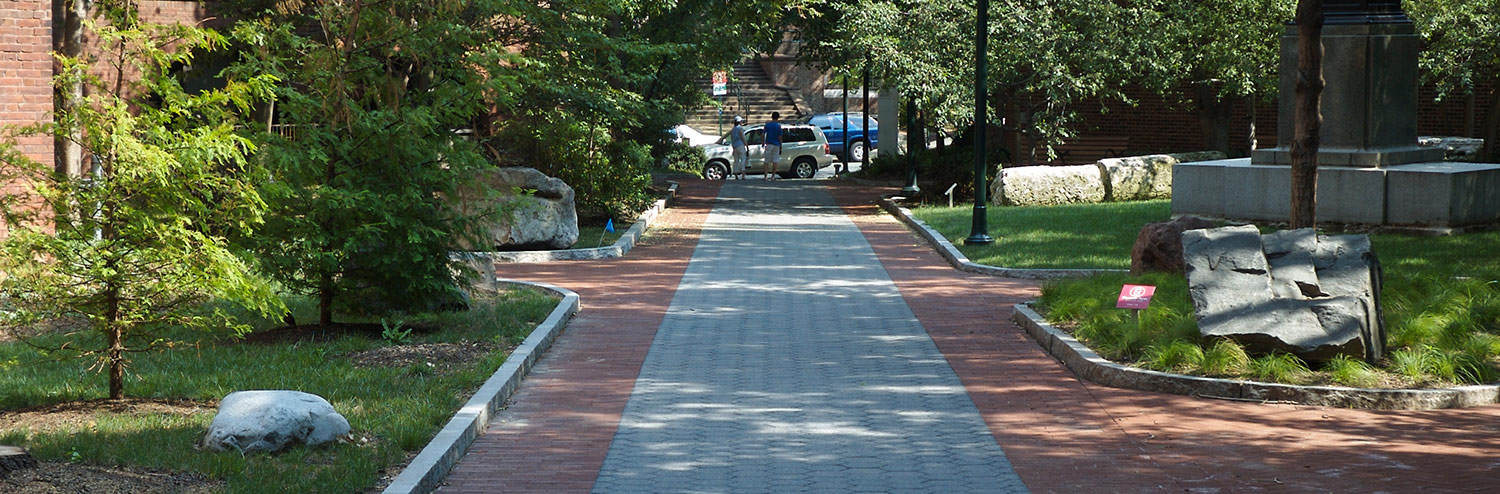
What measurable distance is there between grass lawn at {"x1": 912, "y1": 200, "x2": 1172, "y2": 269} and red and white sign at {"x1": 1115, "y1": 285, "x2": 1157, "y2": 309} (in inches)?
226

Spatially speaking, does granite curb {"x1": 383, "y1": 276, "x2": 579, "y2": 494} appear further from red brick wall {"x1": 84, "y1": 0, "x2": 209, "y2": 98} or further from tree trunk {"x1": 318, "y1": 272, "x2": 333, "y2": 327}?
red brick wall {"x1": 84, "y1": 0, "x2": 209, "y2": 98}

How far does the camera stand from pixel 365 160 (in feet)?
35.3

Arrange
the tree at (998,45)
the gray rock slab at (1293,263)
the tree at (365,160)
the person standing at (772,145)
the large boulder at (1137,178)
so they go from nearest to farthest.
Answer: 1. the gray rock slab at (1293,263)
2. the tree at (365,160)
3. the tree at (998,45)
4. the large boulder at (1137,178)
5. the person standing at (772,145)

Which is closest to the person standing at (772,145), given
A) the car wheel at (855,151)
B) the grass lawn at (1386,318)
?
the car wheel at (855,151)

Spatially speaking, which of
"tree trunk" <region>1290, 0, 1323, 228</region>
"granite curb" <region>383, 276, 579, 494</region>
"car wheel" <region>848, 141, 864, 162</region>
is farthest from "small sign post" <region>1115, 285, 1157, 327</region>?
"car wheel" <region>848, 141, 864, 162</region>

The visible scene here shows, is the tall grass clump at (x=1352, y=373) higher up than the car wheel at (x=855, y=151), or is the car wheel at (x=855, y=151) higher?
the car wheel at (x=855, y=151)

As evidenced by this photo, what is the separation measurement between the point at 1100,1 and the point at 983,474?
61.1ft

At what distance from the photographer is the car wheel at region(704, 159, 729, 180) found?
128ft

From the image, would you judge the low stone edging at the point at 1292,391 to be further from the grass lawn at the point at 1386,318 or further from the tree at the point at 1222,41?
the tree at the point at 1222,41

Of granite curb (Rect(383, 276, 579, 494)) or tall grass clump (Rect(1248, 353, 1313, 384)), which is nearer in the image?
granite curb (Rect(383, 276, 579, 494))

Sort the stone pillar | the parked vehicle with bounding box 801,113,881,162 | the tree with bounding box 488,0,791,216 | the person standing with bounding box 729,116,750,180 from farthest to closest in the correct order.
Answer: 1. the parked vehicle with bounding box 801,113,881,162
2. the person standing with bounding box 729,116,750,180
3. the tree with bounding box 488,0,791,216
4. the stone pillar

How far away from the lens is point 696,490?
6.43 metres

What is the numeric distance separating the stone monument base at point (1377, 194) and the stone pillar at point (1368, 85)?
0.78ft

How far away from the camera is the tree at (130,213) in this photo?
740 cm
